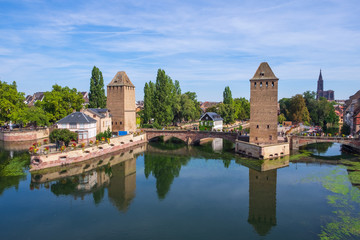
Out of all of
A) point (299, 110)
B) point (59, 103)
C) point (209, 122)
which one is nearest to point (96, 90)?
point (59, 103)

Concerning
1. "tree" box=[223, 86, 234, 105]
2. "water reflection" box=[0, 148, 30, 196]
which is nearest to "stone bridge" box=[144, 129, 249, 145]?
"water reflection" box=[0, 148, 30, 196]

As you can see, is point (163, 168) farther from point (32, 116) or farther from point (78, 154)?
point (32, 116)

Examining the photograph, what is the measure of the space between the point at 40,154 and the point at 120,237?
66.1 feet

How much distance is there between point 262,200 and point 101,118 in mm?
33569

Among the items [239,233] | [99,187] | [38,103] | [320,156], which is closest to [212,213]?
[239,233]

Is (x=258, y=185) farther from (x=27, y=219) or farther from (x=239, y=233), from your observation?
(x=27, y=219)

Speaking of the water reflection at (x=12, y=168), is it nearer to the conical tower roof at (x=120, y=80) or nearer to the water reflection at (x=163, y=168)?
the water reflection at (x=163, y=168)

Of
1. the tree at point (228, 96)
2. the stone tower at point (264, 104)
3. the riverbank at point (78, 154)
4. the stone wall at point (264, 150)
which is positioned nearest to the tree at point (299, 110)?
the tree at point (228, 96)

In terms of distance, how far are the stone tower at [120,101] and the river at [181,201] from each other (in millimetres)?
15742

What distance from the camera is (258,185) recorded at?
93.1ft

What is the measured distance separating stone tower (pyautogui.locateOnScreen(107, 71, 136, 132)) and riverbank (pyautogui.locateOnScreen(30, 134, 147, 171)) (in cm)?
508

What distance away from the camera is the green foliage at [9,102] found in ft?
177

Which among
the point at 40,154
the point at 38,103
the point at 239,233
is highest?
the point at 38,103

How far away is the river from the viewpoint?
1858 centimetres
